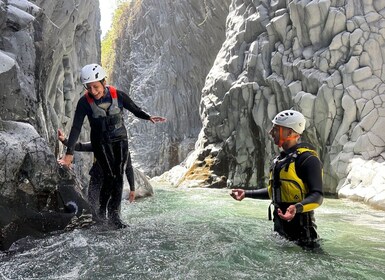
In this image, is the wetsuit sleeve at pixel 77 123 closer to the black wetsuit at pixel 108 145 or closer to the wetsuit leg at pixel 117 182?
the black wetsuit at pixel 108 145

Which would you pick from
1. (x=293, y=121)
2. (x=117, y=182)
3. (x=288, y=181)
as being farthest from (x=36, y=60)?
(x=288, y=181)

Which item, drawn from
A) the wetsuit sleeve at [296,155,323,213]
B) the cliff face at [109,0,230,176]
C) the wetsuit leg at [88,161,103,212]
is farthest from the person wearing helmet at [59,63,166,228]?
the cliff face at [109,0,230,176]

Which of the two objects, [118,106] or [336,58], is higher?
[336,58]

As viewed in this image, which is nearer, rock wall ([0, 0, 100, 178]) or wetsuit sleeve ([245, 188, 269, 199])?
wetsuit sleeve ([245, 188, 269, 199])

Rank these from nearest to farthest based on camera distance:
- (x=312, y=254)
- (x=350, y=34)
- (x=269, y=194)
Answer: (x=312, y=254) < (x=269, y=194) < (x=350, y=34)

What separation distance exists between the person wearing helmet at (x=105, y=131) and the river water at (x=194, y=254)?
1.53 feet

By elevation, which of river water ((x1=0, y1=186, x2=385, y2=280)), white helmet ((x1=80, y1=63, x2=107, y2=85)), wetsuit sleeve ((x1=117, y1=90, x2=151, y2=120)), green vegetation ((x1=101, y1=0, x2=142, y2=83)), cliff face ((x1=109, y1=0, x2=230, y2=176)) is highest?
green vegetation ((x1=101, y1=0, x2=142, y2=83))

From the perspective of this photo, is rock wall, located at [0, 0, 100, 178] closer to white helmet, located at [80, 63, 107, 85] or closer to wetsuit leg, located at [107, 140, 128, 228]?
white helmet, located at [80, 63, 107, 85]

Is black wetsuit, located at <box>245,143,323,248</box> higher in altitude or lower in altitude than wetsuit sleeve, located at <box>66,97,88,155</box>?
lower

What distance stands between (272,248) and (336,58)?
9.53m

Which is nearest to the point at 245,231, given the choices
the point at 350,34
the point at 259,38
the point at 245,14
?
the point at 350,34

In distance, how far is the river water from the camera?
2.99m

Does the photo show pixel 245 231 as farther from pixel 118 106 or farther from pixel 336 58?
pixel 336 58

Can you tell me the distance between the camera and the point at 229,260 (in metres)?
3.36
